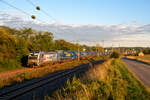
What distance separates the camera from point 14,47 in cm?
2400

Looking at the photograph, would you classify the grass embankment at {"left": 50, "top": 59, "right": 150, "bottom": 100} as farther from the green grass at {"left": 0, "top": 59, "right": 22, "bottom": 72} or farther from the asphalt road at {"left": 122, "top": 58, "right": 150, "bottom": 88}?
the green grass at {"left": 0, "top": 59, "right": 22, "bottom": 72}

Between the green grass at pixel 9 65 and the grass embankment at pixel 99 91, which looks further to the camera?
the green grass at pixel 9 65

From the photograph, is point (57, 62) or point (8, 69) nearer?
point (8, 69)

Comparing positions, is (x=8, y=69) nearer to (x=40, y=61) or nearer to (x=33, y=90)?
(x=40, y=61)

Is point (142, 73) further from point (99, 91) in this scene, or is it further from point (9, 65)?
point (9, 65)

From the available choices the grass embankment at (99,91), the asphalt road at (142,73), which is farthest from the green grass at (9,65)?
the asphalt road at (142,73)

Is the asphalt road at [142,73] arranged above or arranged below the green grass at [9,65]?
below

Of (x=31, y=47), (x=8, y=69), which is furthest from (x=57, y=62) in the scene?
(x=8, y=69)

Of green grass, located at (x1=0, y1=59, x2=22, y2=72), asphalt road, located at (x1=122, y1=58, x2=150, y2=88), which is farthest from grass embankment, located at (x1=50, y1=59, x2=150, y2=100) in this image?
green grass, located at (x1=0, y1=59, x2=22, y2=72)

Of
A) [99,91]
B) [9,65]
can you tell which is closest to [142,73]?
[99,91]

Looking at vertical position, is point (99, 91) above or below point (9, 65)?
above

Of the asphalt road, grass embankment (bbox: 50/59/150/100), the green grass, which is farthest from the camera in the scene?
the green grass

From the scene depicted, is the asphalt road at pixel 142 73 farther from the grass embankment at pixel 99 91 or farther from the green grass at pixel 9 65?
the green grass at pixel 9 65

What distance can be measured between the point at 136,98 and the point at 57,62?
23636 millimetres
